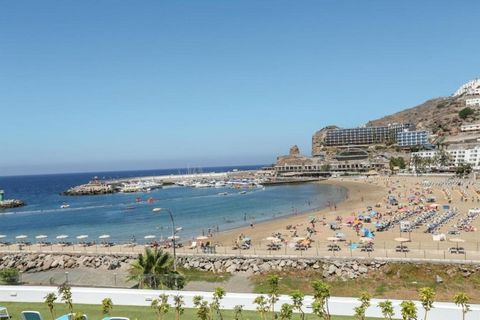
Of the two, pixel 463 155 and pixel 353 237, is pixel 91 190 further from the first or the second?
pixel 463 155

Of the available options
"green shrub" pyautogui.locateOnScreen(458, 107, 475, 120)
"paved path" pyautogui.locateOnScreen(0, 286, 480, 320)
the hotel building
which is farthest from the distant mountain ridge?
"paved path" pyautogui.locateOnScreen(0, 286, 480, 320)

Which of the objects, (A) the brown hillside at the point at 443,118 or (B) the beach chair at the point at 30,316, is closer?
(B) the beach chair at the point at 30,316

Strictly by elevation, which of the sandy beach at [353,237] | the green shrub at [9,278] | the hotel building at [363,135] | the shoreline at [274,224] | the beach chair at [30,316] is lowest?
the shoreline at [274,224]

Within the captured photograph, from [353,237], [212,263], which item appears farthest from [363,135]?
[212,263]

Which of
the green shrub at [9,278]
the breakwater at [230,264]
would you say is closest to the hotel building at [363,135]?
the breakwater at [230,264]

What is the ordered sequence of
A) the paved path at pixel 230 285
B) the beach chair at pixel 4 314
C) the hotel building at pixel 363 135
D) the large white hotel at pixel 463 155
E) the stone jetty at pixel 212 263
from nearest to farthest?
the beach chair at pixel 4 314 → the paved path at pixel 230 285 → the stone jetty at pixel 212 263 → the large white hotel at pixel 463 155 → the hotel building at pixel 363 135

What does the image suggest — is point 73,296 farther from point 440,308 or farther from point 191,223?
point 191,223

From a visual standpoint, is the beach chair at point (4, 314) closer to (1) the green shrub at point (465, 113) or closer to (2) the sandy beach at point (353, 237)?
(2) the sandy beach at point (353, 237)

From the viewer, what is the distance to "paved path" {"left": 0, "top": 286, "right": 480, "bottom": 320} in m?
13.4

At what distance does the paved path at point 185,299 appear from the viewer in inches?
528

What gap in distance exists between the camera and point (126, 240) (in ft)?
155

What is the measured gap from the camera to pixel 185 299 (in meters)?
15.7

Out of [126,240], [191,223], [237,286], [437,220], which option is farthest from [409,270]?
[191,223]

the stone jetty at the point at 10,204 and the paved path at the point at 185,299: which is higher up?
the paved path at the point at 185,299
